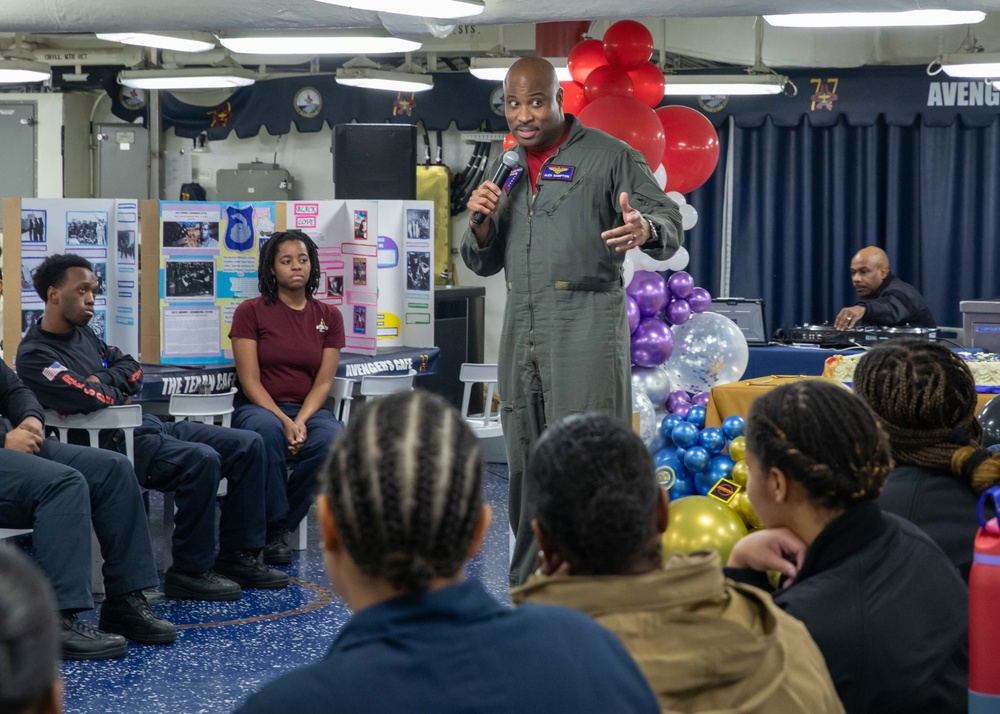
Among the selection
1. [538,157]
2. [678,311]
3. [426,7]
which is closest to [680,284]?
[678,311]

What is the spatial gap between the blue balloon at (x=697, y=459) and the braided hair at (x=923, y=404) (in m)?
2.01

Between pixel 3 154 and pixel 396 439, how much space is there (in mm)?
10047

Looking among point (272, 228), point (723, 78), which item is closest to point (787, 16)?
point (272, 228)

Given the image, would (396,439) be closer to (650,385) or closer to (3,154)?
(650,385)

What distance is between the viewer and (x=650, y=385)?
5.04 meters

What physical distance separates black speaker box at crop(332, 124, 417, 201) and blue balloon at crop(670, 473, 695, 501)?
293cm

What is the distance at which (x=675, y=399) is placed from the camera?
518cm

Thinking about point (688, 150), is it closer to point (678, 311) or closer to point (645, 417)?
point (678, 311)

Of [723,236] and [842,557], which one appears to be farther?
[723,236]

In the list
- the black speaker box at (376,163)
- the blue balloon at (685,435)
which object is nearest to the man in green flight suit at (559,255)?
the blue balloon at (685,435)

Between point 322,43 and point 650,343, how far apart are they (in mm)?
2006

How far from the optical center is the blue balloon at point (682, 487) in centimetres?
411

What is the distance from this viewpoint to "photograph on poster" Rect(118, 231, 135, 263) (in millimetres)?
4645

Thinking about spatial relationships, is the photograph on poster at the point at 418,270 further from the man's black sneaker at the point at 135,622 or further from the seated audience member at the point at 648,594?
the seated audience member at the point at 648,594
